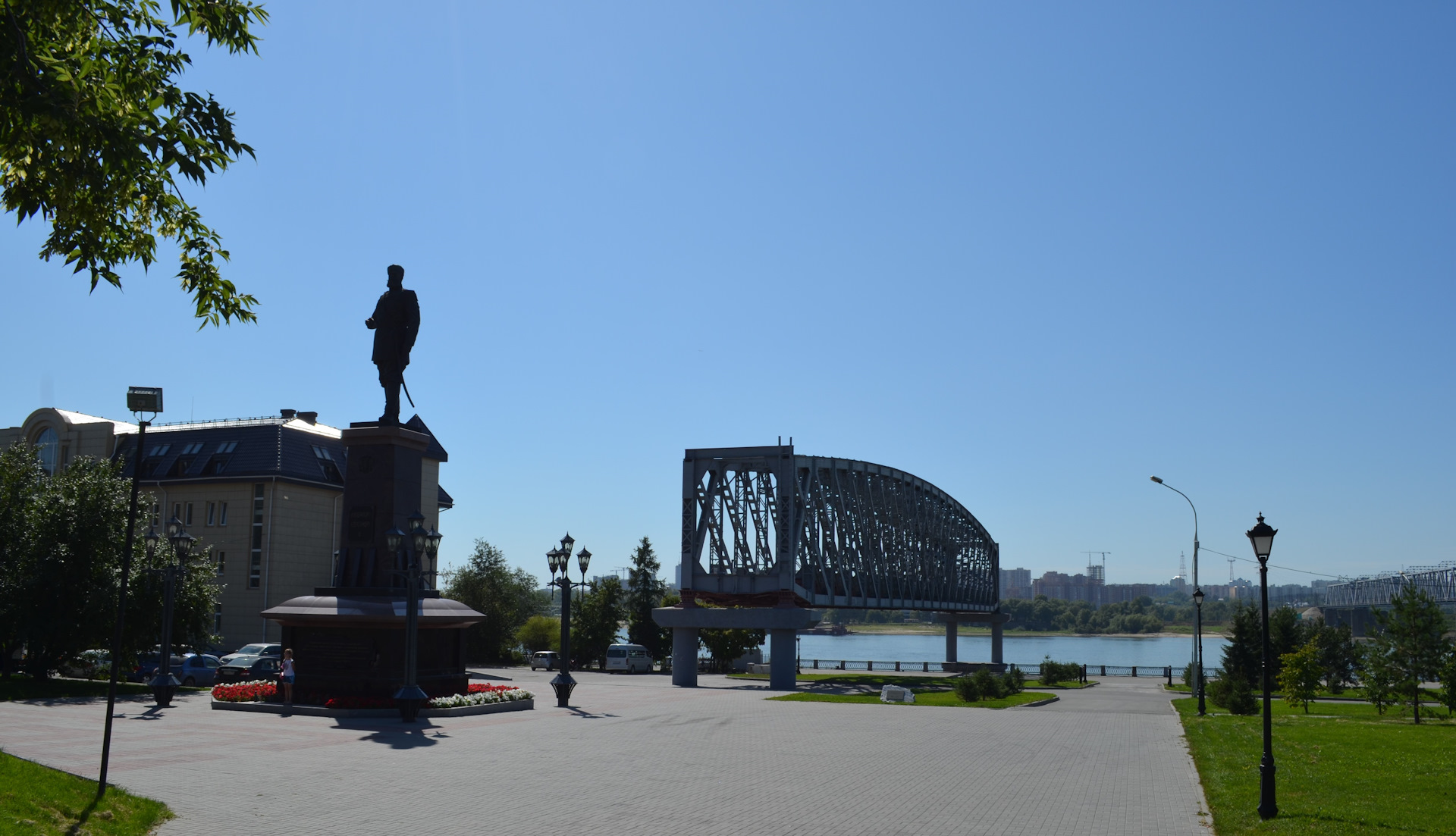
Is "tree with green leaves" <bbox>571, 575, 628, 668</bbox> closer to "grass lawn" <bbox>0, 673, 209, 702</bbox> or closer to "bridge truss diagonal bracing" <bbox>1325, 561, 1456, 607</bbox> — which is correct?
"grass lawn" <bbox>0, 673, 209, 702</bbox>

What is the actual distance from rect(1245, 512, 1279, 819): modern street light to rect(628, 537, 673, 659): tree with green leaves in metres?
59.4

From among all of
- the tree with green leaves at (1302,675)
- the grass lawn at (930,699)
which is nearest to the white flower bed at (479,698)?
the grass lawn at (930,699)

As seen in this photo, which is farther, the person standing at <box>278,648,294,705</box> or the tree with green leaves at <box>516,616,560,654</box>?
the tree with green leaves at <box>516,616,560,654</box>

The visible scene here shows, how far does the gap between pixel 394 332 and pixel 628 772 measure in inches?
653

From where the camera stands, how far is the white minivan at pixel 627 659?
201 ft

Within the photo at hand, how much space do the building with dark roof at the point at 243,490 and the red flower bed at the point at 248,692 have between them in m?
30.3

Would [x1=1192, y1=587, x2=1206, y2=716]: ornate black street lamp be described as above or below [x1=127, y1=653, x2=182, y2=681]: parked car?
above

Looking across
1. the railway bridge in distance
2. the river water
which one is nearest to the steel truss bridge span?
the railway bridge in distance

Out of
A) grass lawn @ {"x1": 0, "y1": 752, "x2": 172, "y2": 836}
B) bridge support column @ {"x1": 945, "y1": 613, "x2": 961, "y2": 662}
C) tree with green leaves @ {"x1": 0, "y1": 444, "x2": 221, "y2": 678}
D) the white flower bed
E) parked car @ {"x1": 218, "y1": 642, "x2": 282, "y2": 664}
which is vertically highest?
tree with green leaves @ {"x1": 0, "y1": 444, "x2": 221, "y2": 678}

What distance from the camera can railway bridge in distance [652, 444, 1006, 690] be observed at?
48812mm

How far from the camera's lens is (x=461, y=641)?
1137 inches

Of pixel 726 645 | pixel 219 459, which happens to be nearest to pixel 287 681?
pixel 219 459

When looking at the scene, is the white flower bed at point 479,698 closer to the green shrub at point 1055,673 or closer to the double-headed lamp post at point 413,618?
the double-headed lamp post at point 413,618

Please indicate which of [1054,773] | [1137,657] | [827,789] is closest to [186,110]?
[827,789]
